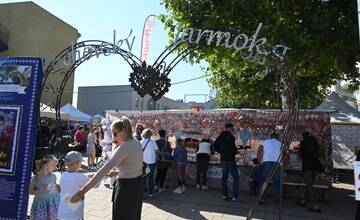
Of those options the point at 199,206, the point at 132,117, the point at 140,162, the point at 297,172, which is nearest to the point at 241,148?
the point at 297,172

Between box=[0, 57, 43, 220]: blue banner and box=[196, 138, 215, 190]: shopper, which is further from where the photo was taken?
box=[196, 138, 215, 190]: shopper

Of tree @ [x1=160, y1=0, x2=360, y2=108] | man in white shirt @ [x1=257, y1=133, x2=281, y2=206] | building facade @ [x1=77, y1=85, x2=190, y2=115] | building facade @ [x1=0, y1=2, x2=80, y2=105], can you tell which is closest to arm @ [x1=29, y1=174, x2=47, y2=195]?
tree @ [x1=160, y1=0, x2=360, y2=108]

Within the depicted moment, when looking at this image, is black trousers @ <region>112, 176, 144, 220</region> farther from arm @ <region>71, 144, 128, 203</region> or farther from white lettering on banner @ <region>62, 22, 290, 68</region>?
white lettering on banner @ <region>62, 22, 290, 68</region>

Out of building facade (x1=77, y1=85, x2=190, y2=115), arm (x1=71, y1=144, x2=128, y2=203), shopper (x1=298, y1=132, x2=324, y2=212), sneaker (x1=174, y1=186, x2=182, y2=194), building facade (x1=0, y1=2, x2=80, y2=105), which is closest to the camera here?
arm (x1=71, y1=144, x2=128, y2=203)

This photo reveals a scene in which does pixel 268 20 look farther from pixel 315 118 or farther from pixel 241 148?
pixel 241 148

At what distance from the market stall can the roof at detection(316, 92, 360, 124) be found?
3.82 m

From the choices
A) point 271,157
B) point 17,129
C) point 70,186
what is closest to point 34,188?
point 70,186

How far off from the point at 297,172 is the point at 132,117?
6.34 metres

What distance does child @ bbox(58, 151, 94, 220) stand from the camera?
4.27m

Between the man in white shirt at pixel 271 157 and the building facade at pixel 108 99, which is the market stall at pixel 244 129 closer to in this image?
the man in white shirt at pixel 271 157

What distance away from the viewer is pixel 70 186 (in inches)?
168

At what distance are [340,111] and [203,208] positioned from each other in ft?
27.3

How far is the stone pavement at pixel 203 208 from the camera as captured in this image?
733cm

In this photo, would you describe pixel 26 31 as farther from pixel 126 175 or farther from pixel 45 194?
pixel 126 175
